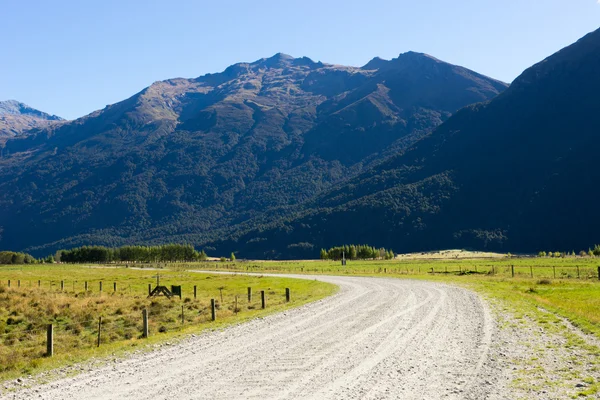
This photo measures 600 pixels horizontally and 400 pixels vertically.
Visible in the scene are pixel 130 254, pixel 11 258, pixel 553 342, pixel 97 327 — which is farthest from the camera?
pixel 130 254

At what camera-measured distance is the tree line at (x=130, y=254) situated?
167m

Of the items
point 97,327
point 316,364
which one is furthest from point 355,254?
point 316,364

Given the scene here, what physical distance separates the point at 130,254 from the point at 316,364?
16946 centimetres

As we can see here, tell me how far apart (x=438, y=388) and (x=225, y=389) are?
5.67 m

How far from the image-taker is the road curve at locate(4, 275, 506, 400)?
12.4m

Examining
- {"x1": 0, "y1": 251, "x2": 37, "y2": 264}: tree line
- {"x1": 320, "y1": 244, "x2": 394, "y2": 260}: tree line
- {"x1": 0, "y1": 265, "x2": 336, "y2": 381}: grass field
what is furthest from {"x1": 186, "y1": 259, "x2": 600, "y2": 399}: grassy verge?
{"x1": 0, "y1": 251, "x2": 37, "y2": 264}: tree line

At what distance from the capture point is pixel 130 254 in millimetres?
171875

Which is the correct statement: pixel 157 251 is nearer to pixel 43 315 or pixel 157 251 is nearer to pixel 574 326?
pixel 43 315

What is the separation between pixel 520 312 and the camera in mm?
25469

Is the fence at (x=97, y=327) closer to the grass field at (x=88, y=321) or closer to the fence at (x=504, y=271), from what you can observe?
the grass field at (x=88, y=321)

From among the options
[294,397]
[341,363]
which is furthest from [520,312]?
[294,397]

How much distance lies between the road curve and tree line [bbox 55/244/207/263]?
158 m

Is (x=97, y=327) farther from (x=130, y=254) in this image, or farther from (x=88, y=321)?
(x=130, y=254)

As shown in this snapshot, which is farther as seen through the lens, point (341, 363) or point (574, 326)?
point (574, 326)
